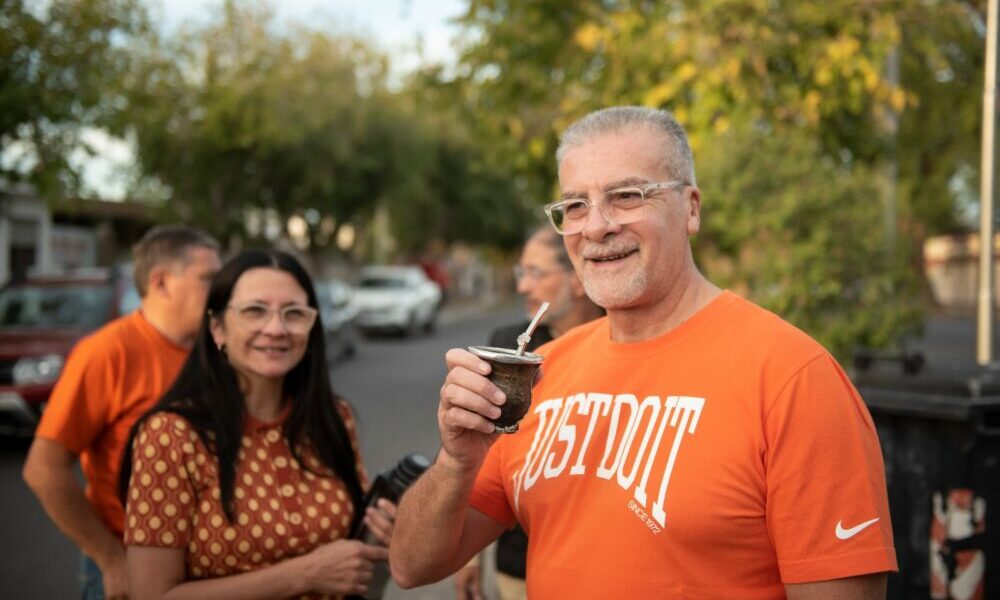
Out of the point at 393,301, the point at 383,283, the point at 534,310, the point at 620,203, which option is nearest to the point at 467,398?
the point at 620,203

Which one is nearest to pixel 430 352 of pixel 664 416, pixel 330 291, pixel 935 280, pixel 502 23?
pixel 330 291

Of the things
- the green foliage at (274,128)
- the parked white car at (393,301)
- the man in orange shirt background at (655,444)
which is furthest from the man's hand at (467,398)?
the parked white car at (393,301)

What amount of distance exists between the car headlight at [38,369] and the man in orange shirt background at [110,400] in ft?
19.6

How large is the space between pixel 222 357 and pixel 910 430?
113 inches

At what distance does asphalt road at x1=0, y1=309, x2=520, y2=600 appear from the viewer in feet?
19.1

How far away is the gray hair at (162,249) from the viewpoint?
3.76 meters

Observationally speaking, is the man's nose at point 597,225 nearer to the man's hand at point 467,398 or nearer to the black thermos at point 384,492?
the man's hand at point 467,398

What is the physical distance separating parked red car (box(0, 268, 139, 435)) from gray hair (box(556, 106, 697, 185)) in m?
8.32

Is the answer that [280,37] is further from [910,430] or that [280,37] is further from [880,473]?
[880,473]

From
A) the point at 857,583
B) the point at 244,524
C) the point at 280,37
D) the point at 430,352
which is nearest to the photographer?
the point at 857,583

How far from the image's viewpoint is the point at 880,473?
174 centimetres

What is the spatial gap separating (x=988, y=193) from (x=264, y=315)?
4865 millimetres

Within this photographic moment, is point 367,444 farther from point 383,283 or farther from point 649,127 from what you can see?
point 383,283

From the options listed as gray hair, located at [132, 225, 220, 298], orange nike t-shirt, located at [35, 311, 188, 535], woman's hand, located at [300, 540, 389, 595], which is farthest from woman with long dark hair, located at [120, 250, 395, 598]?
gray hair, located at [132, 225, 220, 298]
